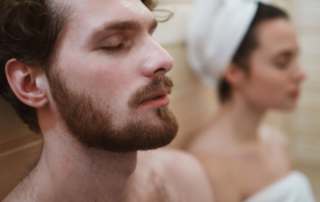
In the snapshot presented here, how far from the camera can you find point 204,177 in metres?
1.14

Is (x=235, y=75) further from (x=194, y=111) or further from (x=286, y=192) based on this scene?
(x=286, y=192)

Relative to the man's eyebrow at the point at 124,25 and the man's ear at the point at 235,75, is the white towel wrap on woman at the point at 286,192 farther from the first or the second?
the man's eyebrow at the point at 124,25

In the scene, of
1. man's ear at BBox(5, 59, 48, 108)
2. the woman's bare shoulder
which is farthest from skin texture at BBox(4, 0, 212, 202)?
the woman's bare shoulder

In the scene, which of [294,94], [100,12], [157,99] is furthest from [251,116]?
[100,12]

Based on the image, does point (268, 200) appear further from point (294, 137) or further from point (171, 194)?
point (294, 137)

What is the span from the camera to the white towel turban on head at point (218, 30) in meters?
1.26

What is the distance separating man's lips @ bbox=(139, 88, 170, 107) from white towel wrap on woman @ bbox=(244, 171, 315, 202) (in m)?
0.87

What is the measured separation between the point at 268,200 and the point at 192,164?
44 cm

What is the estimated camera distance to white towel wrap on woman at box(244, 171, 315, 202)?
129 cm

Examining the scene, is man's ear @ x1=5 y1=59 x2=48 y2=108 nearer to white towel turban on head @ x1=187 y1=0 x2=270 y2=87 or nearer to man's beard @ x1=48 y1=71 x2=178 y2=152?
man's beard @ x1=48 y1=71 x2=178 y2=152

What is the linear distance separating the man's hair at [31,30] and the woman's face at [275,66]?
3.02 ft

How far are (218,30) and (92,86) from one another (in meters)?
0.85

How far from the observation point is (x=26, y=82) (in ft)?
2.05

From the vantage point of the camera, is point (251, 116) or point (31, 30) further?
point (251, 116)
